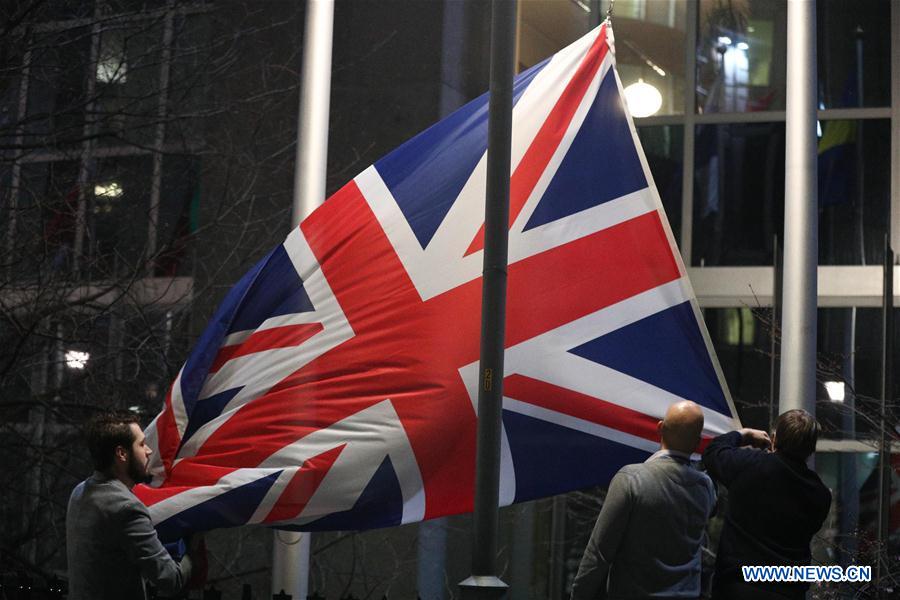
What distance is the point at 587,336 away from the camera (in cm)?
633

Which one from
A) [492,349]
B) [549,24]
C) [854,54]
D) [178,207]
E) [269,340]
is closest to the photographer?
[492,349]

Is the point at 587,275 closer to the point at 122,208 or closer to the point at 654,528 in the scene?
the point at 654,528

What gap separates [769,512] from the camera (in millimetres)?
5598

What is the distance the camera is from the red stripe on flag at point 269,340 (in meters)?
6.61

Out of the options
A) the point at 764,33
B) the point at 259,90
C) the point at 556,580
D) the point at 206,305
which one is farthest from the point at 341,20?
the point at 556,580

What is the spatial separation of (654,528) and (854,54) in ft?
29.7

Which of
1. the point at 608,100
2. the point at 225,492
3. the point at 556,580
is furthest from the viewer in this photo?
the point at 556,580

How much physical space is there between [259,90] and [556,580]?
5.40 meters

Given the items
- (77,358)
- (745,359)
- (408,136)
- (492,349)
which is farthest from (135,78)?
(492,349)

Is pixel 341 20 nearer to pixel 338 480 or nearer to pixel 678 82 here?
pixel 678 82

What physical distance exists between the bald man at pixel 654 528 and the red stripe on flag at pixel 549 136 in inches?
64.9

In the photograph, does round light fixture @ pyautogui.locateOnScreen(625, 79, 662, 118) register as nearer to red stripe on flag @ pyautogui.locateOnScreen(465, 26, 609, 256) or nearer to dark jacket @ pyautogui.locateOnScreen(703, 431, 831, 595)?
red stripe on flag @ pyautogui.locateOnScreen(465, 26, 609, 256)

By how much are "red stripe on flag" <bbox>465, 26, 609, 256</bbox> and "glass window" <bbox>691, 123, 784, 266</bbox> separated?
6790mm

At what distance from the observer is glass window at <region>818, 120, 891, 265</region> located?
42.3 feet
